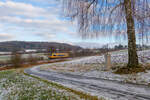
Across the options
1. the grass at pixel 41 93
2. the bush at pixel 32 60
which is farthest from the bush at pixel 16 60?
the grass at pixel 41 93

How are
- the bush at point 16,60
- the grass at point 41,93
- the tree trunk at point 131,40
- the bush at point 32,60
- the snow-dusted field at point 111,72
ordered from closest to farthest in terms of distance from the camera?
the grass at point 41,93, the snow-dusted field at point 111,72, the tree trunk at point 131,40, the bush at point 16,60, the bush at point 32,60

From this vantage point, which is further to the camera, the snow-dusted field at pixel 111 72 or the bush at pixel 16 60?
the bush at pixel 16 60

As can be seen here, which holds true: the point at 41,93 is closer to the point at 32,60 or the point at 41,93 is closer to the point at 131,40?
the point at 131,40

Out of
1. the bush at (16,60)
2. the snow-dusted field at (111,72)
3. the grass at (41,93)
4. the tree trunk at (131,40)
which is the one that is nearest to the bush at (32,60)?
the bush at (16,60)

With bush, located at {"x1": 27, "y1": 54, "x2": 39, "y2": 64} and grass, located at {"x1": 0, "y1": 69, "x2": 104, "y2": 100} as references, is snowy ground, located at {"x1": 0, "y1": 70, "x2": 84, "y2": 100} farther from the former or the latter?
bush, located at {"x1": 27, "y1": 54, "x2": 39, "y2": 64}

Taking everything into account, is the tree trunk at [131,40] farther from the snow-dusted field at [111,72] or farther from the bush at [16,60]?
the bush at [16,60]

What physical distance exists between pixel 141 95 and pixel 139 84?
138 centimetres

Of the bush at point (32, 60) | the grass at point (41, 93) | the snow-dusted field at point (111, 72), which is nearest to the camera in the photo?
the grass at point (41, 93)

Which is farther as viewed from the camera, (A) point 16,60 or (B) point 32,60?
(B) point 32,60

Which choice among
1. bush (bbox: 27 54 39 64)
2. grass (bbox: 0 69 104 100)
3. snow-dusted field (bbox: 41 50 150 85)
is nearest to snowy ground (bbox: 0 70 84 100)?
grass (bbox: 0 69 104 100)

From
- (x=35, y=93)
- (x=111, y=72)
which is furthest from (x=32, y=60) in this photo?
(x=35, y=93)

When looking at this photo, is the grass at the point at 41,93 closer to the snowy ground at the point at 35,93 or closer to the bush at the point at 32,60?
the snowy ground at the point at 35,93

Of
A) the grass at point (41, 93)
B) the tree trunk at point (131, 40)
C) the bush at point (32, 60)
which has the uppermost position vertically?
the tree trunk at point (131, 40)

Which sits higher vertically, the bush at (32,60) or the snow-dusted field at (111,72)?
the snow-dusted field at (111,72)
